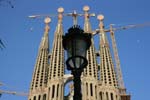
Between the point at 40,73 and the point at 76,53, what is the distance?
49.4m

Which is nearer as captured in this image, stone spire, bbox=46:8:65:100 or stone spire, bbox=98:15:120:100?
stone spire, bbox=46:8:65:100

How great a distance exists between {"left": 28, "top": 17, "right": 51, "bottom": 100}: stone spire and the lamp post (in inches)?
1826

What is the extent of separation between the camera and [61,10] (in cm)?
7325

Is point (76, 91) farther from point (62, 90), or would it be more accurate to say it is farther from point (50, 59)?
point (50, 59)

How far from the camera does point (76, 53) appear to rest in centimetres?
834

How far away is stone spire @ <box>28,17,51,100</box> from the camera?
54.8m

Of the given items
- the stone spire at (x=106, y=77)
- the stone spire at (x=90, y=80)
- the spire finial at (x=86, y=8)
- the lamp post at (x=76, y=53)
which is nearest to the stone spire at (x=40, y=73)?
the stone spire at (x=90, y=80)

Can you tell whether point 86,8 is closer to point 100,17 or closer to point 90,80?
point 100,17

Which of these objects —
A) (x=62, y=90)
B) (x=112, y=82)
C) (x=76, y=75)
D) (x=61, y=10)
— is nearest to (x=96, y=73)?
(x=112, y=82)

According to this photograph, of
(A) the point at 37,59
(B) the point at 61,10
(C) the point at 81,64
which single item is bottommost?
(C) the point at 81,64

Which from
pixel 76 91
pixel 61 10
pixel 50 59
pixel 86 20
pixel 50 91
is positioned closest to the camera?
pixel 76 91

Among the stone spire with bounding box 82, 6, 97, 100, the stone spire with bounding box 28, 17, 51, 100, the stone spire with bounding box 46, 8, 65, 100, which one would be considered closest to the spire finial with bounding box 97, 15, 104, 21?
the stone spire with bounding box 46, 8, 65, 100

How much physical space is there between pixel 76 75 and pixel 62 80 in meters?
46.3

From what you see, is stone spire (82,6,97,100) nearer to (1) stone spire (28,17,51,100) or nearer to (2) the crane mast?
(1) stone spire (28,17,51,100)
